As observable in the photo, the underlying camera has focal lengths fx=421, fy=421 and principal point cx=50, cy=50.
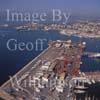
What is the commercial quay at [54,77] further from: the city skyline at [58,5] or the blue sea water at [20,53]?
the city skyline at [58,5]

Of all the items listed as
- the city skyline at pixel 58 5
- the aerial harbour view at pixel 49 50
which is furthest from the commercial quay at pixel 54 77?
the city skyline at pixel 58 5

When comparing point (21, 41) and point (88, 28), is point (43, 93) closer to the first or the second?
point (21, 41)

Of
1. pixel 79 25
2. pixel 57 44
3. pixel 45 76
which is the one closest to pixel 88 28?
pixel 79 25

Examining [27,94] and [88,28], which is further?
[88,28]

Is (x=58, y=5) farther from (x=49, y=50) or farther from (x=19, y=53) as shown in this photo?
(x=19, y=53)

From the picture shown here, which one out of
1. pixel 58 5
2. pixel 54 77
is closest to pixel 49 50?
pixel 54 77

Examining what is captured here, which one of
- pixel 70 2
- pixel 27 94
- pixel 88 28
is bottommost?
pixel 27 94

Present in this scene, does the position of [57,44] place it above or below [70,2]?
below

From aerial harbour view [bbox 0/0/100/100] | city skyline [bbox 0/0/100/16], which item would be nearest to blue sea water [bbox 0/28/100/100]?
aerial harbour view [bbox 0/0/100/100]
